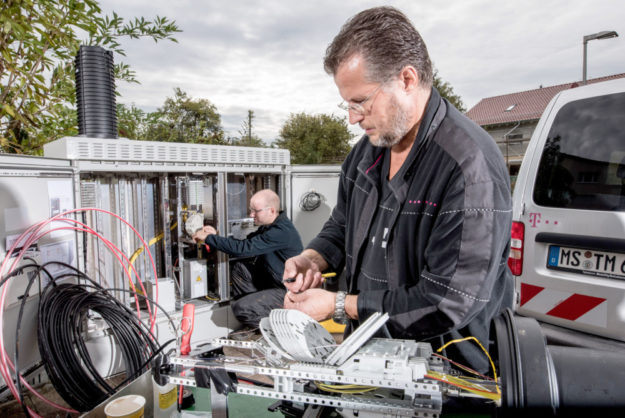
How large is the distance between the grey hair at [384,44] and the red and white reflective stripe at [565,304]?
1815 millimetres

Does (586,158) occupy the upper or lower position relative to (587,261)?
upper

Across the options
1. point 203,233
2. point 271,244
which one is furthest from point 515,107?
point 203,233

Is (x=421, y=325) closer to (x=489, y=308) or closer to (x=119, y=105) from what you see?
(x=489, y=308)

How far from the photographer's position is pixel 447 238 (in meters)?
1.25

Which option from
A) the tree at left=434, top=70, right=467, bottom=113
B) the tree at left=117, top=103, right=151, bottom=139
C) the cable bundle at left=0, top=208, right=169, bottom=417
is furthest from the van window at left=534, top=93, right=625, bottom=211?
the tree at left=434, top=70, right=467, bottom=113

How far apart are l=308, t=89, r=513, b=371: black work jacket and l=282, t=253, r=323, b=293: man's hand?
0.26 m

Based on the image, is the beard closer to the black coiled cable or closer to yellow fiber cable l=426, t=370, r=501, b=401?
yellow fiber cable l=426, t=370, r=501, b=401

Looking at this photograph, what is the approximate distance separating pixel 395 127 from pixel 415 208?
1.03 feet

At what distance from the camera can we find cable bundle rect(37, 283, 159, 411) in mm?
1696

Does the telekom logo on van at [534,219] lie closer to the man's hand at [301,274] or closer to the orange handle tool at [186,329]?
the man's hand at [301,274]

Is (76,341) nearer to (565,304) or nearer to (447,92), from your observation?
(565,304)

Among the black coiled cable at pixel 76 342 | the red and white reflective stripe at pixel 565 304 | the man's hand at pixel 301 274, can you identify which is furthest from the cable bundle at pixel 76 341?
the red and white reflective stripe at pixel 565 304

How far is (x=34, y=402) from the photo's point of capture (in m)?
2.00

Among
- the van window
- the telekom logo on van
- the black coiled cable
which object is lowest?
the black coiled cable
